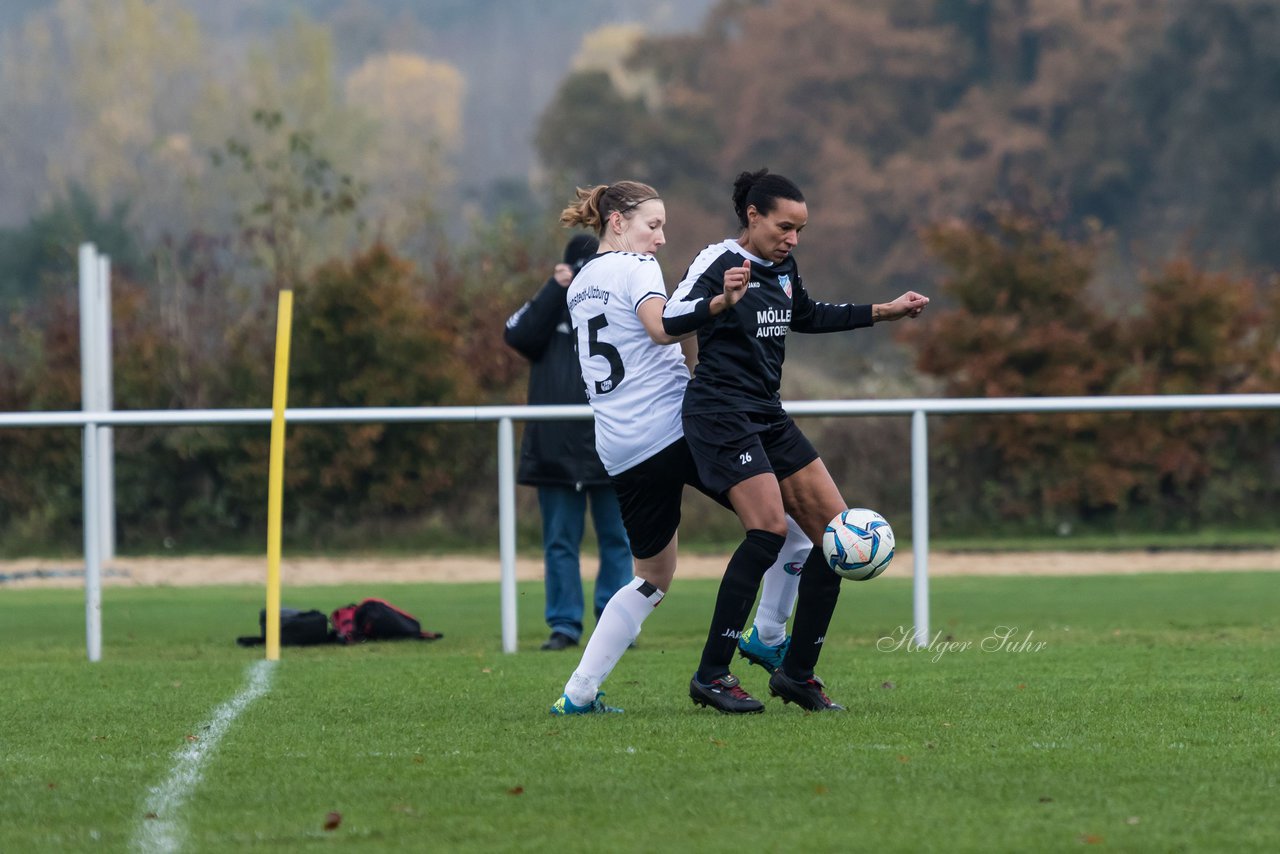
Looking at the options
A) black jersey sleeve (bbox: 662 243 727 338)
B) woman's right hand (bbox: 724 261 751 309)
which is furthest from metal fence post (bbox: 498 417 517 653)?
woman's right hand (bbox: 724 261 751 309)

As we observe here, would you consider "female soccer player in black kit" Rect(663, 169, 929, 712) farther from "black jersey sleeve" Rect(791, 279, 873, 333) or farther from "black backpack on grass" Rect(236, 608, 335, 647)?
"black backpack on grass" Rect(236, 608, 335, 647)

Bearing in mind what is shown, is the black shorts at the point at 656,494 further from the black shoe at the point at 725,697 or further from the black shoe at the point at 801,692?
the black shoe at the point at 801,692

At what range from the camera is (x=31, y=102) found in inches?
2712

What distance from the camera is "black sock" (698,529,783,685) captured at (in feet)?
20.6

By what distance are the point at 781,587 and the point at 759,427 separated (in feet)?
2.61

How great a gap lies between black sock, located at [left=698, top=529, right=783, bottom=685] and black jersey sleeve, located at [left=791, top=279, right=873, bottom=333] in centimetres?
78

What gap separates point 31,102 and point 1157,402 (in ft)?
216

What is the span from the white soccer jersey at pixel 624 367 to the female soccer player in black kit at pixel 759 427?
0.11 m

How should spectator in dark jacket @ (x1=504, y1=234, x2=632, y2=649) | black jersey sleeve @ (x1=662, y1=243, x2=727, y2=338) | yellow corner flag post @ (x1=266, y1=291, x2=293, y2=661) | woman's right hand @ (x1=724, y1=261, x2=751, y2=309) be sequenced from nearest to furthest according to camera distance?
woman's right hand @ (x1=724, y1=261, x2=751, y2=309)
black jersey sleeve @ (x1=662, y1=243, x2=727, y2=338)
yellow corner flag post @ (x1=266, y1=291, x2=293, y2=661)
spectator in dark jacket @ (x1=504, y1=234, x2=632, y2=649)

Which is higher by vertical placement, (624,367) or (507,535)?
(624,367)

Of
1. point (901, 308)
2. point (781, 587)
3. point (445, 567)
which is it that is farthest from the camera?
point (445, 567)

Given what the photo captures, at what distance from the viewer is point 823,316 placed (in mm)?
6613

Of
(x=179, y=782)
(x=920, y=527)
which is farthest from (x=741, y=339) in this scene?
(x=920, y=527)

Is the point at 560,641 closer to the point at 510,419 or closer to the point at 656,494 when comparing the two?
the point at 510,419
